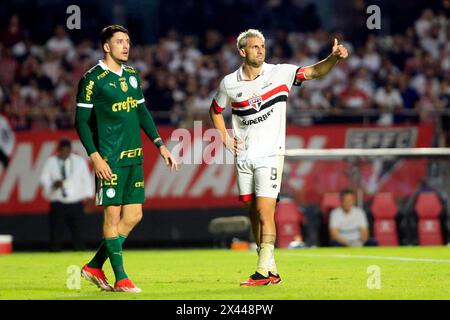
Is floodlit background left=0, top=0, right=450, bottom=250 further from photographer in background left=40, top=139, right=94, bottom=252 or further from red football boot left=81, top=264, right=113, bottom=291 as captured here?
red football boot left=81, top=264, right=113, bottom=291

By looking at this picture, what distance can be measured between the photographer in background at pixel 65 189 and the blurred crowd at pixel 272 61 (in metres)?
1.48

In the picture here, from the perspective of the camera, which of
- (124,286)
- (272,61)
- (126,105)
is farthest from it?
(272,61)

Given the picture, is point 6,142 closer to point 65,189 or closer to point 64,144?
point 64,144

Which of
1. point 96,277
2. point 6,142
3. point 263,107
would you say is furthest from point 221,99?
point 6,142

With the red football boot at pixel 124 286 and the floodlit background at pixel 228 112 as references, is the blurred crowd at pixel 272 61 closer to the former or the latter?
the floodlit background at pixel 228 112

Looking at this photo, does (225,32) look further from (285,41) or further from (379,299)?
(379,299)

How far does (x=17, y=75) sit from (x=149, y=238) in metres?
5.54

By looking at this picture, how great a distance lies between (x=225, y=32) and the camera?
90.4 feet

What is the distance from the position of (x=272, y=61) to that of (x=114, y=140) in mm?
15047

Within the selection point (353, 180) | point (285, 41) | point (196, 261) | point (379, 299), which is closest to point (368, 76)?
point (285, 41)

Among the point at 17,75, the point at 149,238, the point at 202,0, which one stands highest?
the point at 202,0

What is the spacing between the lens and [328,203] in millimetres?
21031

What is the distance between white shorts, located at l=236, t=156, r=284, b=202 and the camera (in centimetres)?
1138

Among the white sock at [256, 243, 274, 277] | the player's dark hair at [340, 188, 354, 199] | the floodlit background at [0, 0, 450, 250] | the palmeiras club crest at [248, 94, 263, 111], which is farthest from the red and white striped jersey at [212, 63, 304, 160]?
the floodlit background at [0, 0, 450, 250]
